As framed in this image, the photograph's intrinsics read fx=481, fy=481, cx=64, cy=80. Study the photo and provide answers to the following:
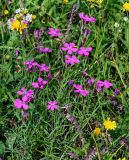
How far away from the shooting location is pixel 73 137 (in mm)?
A: 2402

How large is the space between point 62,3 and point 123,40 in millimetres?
504

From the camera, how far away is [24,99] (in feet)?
7.67

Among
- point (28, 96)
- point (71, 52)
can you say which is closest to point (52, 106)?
point (28, 96)

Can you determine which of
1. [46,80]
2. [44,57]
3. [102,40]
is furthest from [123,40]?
[46,80]

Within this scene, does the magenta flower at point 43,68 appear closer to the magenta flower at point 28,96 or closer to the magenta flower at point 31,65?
the magenta flower at point 31,65

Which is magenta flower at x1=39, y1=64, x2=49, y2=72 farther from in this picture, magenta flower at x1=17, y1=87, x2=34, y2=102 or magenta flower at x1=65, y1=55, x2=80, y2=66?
magenta flower at x1=17, y1=87, x2=34, y2=102

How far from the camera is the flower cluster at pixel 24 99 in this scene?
7.58 feet

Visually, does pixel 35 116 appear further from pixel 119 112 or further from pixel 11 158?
pixel 119 112

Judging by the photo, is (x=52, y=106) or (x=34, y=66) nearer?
(x=52, y=106)

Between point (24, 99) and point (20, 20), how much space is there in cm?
82

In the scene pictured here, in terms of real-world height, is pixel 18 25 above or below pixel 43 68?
above

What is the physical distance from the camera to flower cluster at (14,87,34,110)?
91.0 inches

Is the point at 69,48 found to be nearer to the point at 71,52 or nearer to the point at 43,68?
the point at 71,52

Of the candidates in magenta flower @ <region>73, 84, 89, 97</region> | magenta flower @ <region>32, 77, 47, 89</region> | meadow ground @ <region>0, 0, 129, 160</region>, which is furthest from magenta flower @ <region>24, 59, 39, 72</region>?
magenta flower @ <region>73, 84, 89, 97</region>
